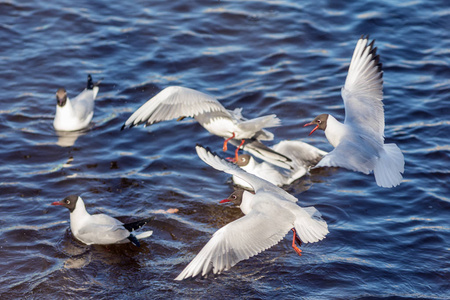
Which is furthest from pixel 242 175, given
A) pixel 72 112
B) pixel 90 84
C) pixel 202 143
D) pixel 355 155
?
pixel 90 84

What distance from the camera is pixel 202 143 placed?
9.58 m

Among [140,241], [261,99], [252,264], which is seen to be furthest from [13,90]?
[252,264]

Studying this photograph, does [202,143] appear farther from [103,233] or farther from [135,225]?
[103,233]

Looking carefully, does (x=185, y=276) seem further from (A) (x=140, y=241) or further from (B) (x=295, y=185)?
(B) (x=295, y=185)

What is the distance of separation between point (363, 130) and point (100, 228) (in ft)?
10.8

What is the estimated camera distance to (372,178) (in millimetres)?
8695

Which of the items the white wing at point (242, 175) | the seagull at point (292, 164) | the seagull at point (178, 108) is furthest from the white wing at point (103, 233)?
the seagull at point (292, 164)

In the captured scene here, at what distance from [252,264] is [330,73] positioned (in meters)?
5.64

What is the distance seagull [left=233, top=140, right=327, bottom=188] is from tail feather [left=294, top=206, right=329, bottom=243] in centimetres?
211

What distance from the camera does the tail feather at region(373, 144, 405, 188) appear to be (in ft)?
21.7

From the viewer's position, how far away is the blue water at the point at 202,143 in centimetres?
653

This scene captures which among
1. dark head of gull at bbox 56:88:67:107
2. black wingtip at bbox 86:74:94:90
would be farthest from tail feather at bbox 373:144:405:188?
black wingtip at bbox 86:74:94:90

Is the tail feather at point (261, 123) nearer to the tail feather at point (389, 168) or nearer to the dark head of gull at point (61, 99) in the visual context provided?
the tail feather at point (389, 168)

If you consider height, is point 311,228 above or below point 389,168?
below
